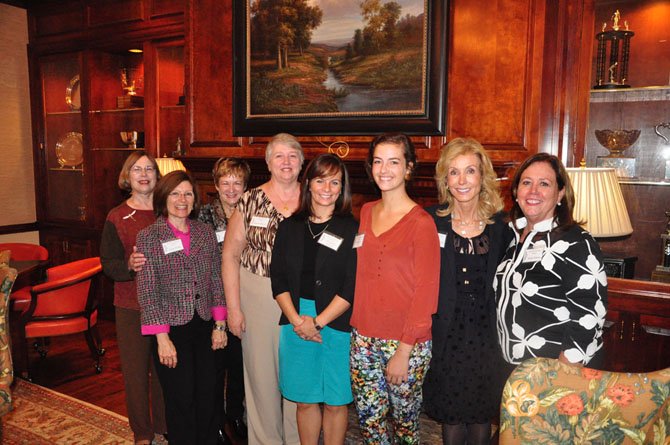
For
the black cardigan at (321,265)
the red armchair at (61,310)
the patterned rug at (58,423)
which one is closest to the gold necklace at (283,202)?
the black cardigan at (321,265)

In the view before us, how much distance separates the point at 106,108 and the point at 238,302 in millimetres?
3517

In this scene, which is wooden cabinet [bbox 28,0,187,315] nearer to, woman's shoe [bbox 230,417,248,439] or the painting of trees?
the painting of trees

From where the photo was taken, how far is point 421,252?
1953 mm

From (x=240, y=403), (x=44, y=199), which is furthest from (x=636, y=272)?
(x=44, y=199)

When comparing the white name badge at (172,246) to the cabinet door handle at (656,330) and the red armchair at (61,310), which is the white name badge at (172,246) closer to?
the red armchair at (61,310)

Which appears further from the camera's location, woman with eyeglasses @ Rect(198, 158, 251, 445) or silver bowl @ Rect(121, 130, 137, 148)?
silver bowl @ Rect(121, 130, 137, 148)

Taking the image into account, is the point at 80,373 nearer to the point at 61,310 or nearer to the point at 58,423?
the point at 61,310

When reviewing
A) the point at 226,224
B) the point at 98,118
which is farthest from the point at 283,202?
the point at 98,118

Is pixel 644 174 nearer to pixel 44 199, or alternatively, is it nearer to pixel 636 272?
pixel 636 272

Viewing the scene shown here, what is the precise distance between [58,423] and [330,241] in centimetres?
219

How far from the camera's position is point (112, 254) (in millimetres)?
2531

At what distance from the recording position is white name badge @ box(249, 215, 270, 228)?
2363 mm

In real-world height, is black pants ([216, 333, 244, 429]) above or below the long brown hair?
below

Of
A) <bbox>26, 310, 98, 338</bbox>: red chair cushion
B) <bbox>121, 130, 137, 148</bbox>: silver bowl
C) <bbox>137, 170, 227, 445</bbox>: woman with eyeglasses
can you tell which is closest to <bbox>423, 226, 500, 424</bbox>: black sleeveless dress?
<bbox>137, 170, 227, 445</bbox>: woman with eyeglasses
